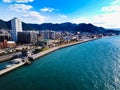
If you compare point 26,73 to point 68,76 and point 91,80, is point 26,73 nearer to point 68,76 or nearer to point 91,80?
point 68,76

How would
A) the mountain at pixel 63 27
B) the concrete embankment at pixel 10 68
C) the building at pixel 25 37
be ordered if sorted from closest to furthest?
the concrete embankment at pixel 10 68 → the building at pixel 25 37 → the mountain at pixel 63 27

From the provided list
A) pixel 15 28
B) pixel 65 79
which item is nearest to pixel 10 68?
pixel 65 79

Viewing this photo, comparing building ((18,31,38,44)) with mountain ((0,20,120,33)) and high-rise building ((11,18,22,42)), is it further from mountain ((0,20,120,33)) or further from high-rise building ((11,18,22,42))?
mountain ((0,20,120,33))

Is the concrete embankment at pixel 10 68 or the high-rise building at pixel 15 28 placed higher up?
the high-rise building at pixel 15 28

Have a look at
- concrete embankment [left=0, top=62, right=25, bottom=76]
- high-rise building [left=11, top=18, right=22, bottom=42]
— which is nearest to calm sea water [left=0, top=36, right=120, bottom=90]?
concrete embankment [left=0, top=62, right=25, bottom=76]

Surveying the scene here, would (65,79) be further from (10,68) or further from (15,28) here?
(15,28)

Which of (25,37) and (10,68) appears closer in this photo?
(10,68)

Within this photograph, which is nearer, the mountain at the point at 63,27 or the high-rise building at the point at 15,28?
the high-rise building at the point at 15,28

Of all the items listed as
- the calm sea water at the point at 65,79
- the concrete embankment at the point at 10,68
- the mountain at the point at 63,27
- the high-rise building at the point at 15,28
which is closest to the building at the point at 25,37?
the high-rise building at the point at 15,28

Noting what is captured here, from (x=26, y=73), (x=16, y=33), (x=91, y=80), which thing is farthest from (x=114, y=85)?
(x=16, y=33)

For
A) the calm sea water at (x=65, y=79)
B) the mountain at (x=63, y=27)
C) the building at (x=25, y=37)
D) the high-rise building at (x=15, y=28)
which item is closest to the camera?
the calm sea water at (x=65, y=79)

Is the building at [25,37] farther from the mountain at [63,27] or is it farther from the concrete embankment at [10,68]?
the mountain at [63,27]
